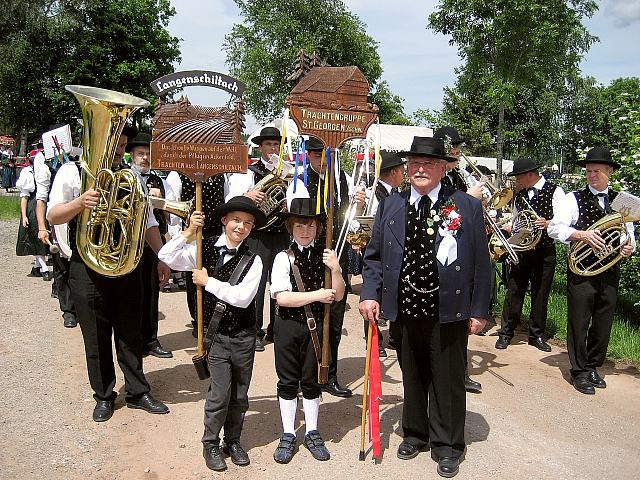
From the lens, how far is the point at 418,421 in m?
4.16

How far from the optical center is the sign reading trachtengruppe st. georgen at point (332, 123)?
4.10 meters

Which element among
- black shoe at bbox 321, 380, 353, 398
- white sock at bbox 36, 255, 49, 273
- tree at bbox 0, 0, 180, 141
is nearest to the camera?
black shoe at bbox 321, 380, 353, 398

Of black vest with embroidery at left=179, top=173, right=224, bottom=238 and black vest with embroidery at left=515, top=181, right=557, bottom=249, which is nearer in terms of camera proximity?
black vest with embroidery at left=179, top=173, right=224, bottom=238

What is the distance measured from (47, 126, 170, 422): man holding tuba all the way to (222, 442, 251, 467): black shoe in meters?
0.89

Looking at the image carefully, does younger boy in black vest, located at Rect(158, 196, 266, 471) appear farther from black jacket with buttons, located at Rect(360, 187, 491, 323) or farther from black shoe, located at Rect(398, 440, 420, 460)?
black shoe, located at Rect(398, 440, 420, 460)

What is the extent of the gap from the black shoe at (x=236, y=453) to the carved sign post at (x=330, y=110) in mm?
681

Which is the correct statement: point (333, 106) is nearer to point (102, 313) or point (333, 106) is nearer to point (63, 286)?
point (102, 313)

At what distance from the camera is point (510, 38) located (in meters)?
21.6

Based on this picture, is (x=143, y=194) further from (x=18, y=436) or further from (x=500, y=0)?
(x=500, y=0)

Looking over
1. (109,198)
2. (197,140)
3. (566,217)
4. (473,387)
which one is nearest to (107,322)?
(109,198)

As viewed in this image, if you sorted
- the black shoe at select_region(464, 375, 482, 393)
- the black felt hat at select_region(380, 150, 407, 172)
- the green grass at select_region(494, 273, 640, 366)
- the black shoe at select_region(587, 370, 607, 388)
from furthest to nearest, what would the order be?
the green grass at select_region(494, 273, 640, 366) → the black felt hat at select_region(380, 150, 407, 172) → the black shoe at select_region(587, 370, 607, 388) → the black shoe at select_region(464, 375, 482, 393)

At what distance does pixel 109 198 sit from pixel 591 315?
14.6 ft

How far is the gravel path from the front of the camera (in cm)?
385

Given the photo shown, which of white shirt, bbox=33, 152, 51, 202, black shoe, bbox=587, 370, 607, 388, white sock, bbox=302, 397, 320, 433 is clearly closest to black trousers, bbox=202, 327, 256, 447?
white sock, bbox=302, 397, 320, 433
